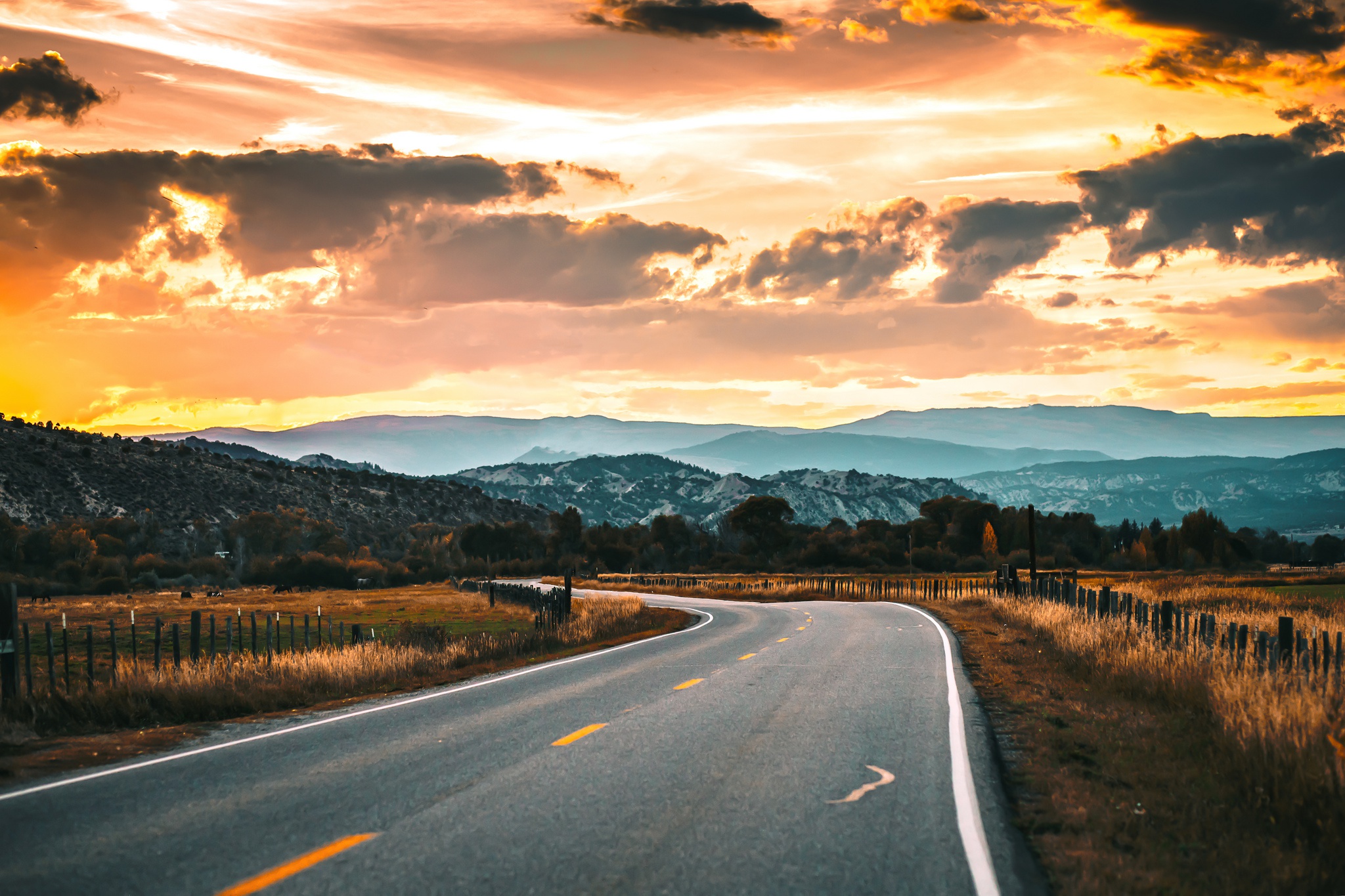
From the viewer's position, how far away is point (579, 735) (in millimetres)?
11453

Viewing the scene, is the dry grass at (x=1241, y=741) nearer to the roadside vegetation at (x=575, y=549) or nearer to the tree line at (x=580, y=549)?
the tree line at (x=580, y=549)

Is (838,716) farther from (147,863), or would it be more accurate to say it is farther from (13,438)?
(13,438)

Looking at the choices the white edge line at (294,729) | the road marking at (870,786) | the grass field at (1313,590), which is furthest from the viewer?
the grass field at (1313,590)

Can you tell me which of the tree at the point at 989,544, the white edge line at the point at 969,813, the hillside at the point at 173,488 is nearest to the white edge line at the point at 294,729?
the white edge line at the point at 969,813

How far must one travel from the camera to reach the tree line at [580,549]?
91.1 meters

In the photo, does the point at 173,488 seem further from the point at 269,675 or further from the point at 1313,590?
the point at 269,675

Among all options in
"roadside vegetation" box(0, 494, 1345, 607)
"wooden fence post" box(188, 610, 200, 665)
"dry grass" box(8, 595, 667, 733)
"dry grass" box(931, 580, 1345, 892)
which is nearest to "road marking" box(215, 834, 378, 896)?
"dry grass" box(931, 580, 1345, 892)

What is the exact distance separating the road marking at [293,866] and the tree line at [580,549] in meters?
79.6

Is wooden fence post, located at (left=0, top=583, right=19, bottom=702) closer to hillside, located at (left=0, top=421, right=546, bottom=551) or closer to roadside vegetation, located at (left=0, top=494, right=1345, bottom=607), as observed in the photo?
roadside vegetation, located at (left=0, top=494, right=1345, bottom=607)

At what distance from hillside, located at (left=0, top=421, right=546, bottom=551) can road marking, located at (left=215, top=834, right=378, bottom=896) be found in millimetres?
104039

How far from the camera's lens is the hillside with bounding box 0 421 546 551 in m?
102

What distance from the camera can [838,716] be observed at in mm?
12867

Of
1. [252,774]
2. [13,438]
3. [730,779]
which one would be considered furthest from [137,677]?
[13,438]

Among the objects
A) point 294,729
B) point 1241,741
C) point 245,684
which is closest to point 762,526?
point 245,684
